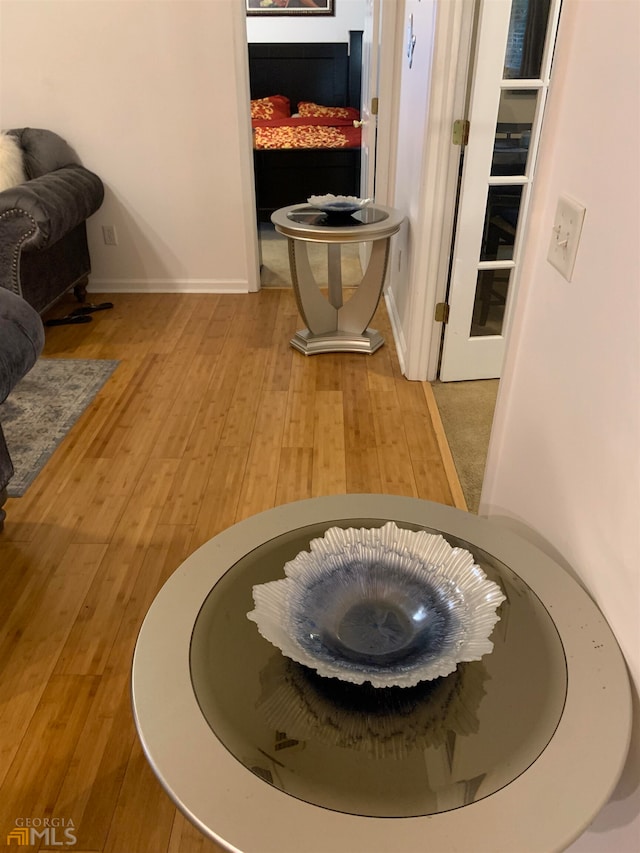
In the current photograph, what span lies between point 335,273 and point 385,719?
244cm

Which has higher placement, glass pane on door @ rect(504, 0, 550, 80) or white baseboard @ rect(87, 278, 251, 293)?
glass pane on door @ rect(504, 0, 550, 80)

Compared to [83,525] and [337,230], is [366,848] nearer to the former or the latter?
[83,525]

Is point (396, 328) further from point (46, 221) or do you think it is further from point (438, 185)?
point (46, 221)

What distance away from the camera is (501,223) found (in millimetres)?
2508

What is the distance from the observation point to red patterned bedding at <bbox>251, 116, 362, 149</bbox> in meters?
4.69

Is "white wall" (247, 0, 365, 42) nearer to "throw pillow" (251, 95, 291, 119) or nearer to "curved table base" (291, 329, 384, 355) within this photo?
"throw pillow" (251, 95, 291, 119)

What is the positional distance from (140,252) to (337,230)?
1.60 meters

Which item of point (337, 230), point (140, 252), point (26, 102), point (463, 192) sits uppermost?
point (26, 102)

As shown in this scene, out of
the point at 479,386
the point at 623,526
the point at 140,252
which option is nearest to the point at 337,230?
the point at 479,386

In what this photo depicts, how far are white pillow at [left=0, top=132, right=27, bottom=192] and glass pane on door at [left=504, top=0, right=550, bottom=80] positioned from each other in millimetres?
2324

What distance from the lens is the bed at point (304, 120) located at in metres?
4.70

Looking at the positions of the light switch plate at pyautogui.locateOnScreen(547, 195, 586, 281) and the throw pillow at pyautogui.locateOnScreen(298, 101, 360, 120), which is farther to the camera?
Answer: the throw pillow at pyautogui.locateOnScreen(298, 101, 360, 120)

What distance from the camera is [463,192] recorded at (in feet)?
7.84
